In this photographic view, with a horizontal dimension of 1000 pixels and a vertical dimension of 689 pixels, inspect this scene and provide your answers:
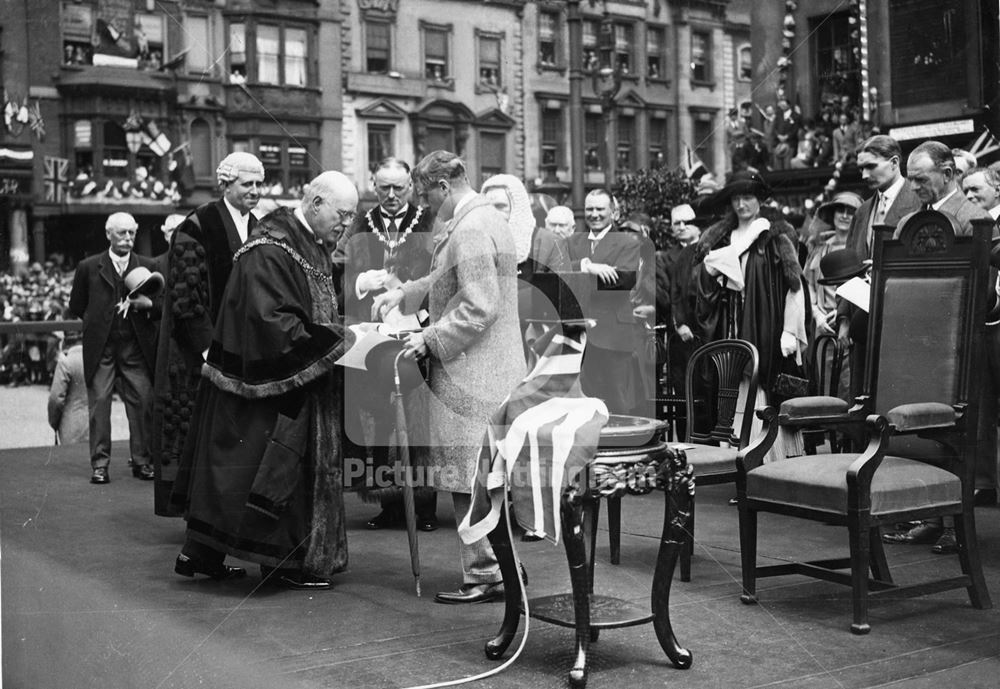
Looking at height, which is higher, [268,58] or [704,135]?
[268,58]

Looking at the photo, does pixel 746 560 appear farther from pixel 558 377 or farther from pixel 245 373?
pixel 245 373

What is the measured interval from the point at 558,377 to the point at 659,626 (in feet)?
2.95

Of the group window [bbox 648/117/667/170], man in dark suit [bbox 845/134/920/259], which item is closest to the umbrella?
window [bbox 648/117/667/170]

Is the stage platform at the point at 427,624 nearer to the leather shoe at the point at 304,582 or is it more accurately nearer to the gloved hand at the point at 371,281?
the leather shoe at the point at 304,582

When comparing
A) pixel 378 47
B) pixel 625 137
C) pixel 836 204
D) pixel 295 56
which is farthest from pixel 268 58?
pixel 836 204

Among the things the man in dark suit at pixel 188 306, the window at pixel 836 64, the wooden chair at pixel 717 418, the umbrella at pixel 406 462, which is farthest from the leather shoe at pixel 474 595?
the window at pixel 836 64

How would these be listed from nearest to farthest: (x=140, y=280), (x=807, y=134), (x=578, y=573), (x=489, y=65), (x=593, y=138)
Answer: (x=578, y=573) < (x=489, y=65) < (x=593, y=138) < (x=140, y=280) < (x=807, y=134)

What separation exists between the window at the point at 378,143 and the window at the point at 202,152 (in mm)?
807

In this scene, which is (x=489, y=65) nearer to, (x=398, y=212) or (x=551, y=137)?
(x=551, y=137)

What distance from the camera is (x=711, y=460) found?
5.03 m

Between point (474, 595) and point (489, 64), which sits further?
point (489, 64)

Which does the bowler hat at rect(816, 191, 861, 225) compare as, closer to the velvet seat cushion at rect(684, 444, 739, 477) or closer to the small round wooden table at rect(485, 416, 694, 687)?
the velvet seat cushion at rect(684, 444, 739, 477)

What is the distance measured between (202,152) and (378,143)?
35.3 inches

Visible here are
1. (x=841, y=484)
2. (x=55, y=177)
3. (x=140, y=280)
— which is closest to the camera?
(x=841, y=484)
